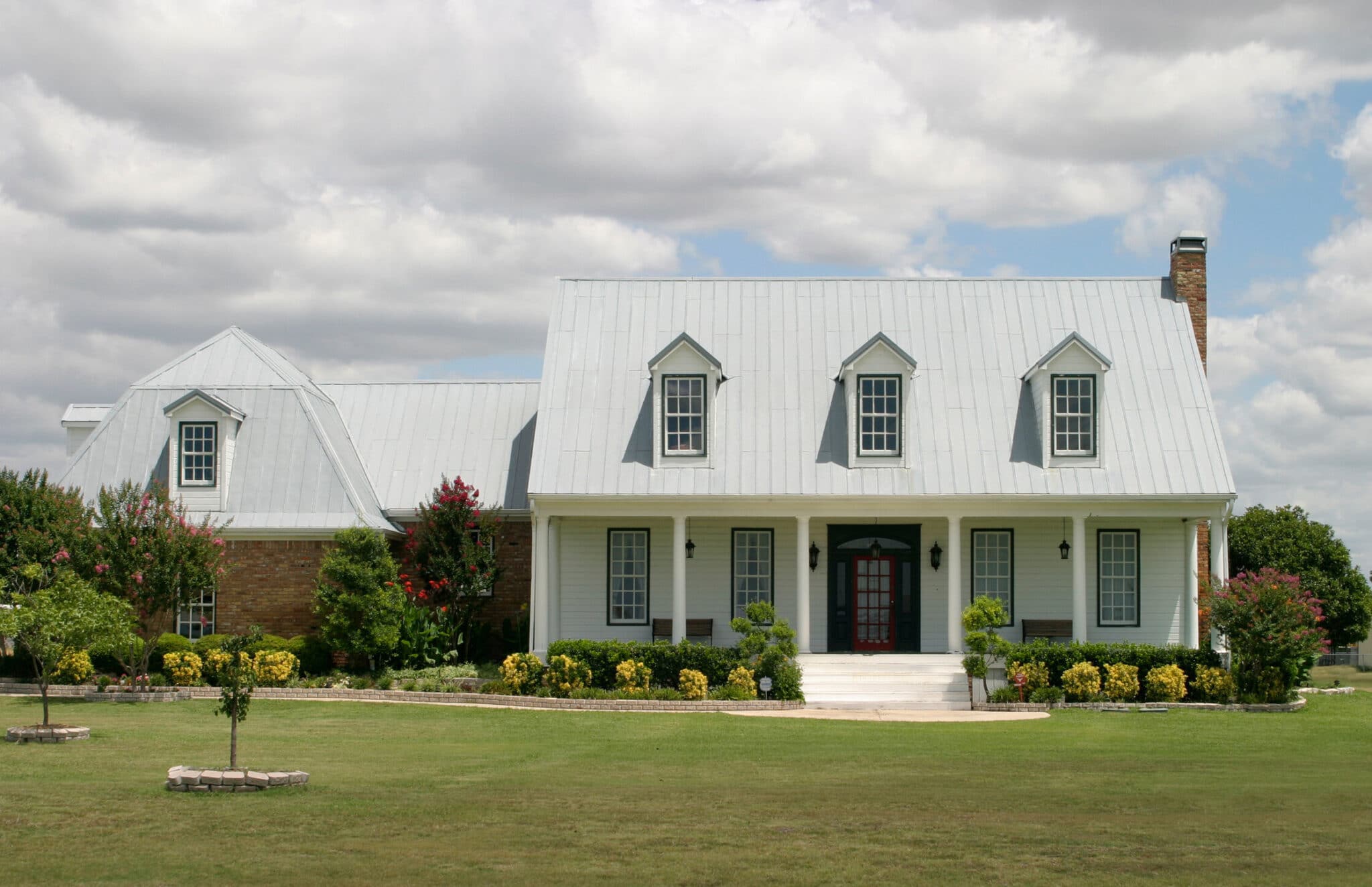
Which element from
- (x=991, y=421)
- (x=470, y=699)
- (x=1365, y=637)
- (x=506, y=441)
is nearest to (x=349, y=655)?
(x=470, y=699)

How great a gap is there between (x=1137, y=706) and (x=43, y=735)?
17.7 m

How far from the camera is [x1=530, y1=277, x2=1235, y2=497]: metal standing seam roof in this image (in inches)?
1093

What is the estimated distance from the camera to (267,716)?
22.0 meters

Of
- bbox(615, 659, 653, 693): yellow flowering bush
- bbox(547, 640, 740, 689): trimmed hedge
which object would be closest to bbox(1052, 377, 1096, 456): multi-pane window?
bbox(547, 640, 740, 689): trimmed hedge

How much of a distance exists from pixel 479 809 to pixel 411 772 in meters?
2.89

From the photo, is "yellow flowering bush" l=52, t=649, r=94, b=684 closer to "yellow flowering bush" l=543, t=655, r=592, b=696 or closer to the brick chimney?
"yellow flowering bush" l=543, t=655, r=592, b=696

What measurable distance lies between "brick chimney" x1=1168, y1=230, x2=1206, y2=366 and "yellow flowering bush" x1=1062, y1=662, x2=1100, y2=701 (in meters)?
10.1

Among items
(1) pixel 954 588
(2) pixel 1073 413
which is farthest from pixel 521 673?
(2) pixel 1073 413

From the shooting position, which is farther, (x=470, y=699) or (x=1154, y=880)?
(x=470, y=699)

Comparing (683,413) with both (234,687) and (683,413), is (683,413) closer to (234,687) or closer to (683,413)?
(683,413)

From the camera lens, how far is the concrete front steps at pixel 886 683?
25297 millimetres

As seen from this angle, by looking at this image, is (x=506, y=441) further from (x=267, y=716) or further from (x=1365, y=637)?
(x=1365, y=637)

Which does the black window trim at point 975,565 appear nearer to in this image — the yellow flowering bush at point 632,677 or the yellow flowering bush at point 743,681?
the yellow flowering bush at point 743,681

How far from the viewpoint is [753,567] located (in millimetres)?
29094
